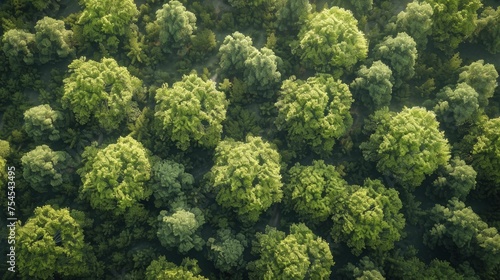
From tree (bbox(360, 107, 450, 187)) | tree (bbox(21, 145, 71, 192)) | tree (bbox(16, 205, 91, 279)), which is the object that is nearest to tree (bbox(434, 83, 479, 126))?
tree (bbox(360, 107, 450, 187))

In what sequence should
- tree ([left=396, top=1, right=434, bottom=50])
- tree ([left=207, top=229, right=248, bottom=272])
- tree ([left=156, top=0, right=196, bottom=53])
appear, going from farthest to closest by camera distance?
1. tree ([left=156, top=0, right=196, bottom=53])
2. tree ([left=396, top=1, right=434, bottom=50])
3. tree ([left=207, top=229, right=248, bottom=272])

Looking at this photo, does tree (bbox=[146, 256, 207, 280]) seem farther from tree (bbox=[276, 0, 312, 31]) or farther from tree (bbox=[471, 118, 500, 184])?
tree (bbox=[471, 118, 500, 184])

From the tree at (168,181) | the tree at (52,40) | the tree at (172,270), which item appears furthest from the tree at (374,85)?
the tree at (52,40)

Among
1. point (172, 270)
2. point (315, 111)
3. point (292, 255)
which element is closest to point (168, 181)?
point (172, 270)

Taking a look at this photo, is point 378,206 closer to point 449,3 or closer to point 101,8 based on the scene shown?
point 449,3

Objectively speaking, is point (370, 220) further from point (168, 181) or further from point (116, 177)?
point (116, 177)

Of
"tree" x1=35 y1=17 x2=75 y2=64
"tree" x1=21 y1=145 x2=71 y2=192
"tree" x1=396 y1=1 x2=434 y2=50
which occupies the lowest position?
"tree" x1=21 y1=145 x2=71 y2=192

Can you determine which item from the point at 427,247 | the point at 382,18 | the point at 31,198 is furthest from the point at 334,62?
the point at 31,198

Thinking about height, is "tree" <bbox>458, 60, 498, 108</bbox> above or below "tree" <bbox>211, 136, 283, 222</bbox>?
above
